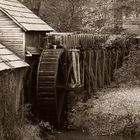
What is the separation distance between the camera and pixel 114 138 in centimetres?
1870

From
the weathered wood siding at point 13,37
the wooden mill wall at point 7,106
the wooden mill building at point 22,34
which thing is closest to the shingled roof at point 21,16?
the wooden mill building at point 22,34

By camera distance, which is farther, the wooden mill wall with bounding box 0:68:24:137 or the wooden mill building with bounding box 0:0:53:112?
the wooden mill building with bounding box 0:0:53:112

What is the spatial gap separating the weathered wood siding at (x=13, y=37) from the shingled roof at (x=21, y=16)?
0.26 meters

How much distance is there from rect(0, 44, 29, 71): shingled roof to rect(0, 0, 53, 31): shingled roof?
143 centimetres

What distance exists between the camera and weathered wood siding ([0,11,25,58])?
20547 millimetres

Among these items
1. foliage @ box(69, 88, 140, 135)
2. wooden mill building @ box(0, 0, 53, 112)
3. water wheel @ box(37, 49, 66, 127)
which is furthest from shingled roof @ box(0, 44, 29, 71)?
foliage @ box(69, 88, 140, 135)

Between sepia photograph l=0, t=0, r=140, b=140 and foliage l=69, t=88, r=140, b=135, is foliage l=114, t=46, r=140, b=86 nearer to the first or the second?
sepia photograph l=0, t=0, r=140, b=140

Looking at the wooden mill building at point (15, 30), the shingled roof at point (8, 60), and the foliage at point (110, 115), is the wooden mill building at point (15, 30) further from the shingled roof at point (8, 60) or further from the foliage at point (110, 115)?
the foliage at point (110, 115)

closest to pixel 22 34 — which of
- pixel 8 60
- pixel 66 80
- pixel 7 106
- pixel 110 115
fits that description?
pixel 8 60

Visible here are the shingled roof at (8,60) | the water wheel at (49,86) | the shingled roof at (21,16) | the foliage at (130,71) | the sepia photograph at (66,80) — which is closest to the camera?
the shingled roof at (8,60)

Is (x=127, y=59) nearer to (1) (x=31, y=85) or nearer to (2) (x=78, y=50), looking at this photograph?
(2) (x=78, y=50)

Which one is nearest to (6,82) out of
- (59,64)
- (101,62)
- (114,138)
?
(114,138)

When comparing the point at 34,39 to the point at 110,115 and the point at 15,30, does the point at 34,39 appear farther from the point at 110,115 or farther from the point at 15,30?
the point at 110,115

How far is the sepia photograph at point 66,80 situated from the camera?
1894 cm
